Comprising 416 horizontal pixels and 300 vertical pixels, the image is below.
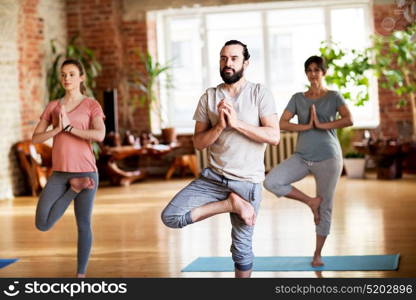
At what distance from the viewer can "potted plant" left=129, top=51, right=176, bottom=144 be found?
13125 mm

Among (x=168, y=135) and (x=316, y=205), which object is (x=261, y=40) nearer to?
(x=168, y=135)

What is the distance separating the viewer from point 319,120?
5.88m

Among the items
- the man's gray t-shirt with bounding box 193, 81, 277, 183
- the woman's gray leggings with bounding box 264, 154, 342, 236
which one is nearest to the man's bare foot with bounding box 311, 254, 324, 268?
the woman's gray leggings with bounding box 264, 154, 342, 236

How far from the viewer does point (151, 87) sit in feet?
43.5

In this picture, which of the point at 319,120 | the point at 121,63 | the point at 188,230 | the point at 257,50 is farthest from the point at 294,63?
the point at 319,120

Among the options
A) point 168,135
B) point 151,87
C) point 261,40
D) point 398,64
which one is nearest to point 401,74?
point 398,64

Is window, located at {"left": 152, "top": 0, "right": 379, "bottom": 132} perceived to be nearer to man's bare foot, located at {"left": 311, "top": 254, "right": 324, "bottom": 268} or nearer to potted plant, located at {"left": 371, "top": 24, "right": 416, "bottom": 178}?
potted plant, located at {"left": 371, "top": 24, "right": 416, "bottom": 178}

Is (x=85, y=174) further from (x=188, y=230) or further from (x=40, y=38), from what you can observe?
(x=40, y=38)

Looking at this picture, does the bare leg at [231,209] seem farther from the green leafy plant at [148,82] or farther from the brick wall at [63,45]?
the green leafy plant at [148,82]

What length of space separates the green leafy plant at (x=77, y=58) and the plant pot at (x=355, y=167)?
3.95 meters

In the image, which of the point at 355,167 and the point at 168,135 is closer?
the point at 355,167

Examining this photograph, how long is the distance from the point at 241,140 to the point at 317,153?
1.44m

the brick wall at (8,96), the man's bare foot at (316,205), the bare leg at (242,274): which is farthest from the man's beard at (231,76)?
the brick wall at (8,96)

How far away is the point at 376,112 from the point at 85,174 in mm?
8596
